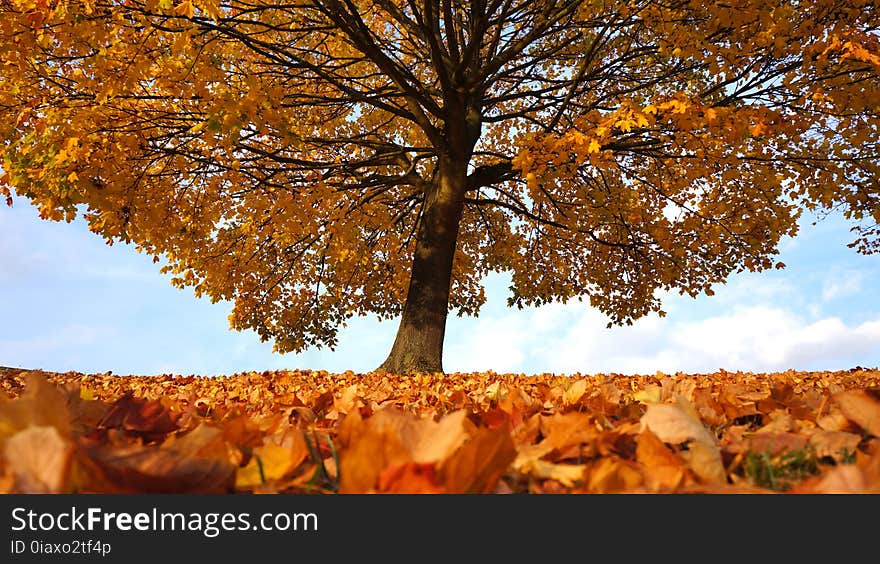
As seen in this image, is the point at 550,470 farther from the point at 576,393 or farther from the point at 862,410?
the point at 576,393

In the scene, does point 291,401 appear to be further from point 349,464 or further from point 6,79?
point 6,79

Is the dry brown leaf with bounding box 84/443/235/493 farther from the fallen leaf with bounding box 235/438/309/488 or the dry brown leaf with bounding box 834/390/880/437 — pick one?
the dry brown leaf with bounding box 834/390/880/437

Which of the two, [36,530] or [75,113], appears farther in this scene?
[75,113]

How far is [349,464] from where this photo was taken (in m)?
0.89

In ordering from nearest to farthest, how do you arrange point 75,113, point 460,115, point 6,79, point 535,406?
1. point 535,406
2. point 75,113
3. point 6,79
4. point 460,115

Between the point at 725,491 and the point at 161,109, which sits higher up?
the point at 161,109

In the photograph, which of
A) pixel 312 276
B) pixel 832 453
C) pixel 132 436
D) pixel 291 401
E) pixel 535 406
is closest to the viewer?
pixel 832 453

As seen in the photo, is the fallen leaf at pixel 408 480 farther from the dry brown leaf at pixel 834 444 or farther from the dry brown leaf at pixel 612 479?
the dry brown leaf at pixel 834 444

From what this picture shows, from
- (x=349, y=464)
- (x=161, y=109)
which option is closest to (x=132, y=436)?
(x=349, y=464)

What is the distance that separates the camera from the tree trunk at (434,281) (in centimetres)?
933

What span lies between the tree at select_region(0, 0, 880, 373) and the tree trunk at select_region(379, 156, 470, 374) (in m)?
0.04

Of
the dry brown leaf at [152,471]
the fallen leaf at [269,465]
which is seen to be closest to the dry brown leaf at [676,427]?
the fallen leaf at [269,465]

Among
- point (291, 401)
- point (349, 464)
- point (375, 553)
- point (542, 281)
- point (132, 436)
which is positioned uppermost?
point (542, 281)

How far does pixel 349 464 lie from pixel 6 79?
8913 millimetres
